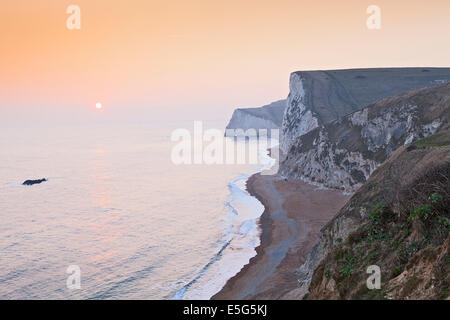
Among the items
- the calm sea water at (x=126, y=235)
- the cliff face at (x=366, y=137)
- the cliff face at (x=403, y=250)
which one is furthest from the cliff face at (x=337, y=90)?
the cliff face at (x=403, y=250)

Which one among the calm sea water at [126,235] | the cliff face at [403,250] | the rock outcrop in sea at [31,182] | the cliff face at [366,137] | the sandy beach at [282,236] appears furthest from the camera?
the rock outcrop in sea at [31,182]

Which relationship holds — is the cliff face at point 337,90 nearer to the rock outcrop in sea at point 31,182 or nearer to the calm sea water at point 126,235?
the calm sea water at point 126,235

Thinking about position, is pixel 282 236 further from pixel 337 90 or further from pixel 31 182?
pixel 337 90

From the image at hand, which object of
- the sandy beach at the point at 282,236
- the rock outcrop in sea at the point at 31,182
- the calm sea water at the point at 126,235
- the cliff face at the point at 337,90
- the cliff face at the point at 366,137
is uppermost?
the cliff face at the point at 337,90

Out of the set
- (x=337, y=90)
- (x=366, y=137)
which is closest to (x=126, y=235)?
(x=366, y=137)

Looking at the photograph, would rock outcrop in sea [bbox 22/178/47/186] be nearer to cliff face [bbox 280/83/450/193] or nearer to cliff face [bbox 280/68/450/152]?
cliff face [bbox 280/83/450/193]

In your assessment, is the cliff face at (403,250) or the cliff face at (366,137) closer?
the cliff face at (403,250)

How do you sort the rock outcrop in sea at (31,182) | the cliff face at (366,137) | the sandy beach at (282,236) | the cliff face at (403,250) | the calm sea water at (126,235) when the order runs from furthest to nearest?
the rock outcrop in sea at (31,182), the cliff face at (366,137), the calm sea water at (126,235), the sandy beach at (282,236), the cliff face at (403,250)
